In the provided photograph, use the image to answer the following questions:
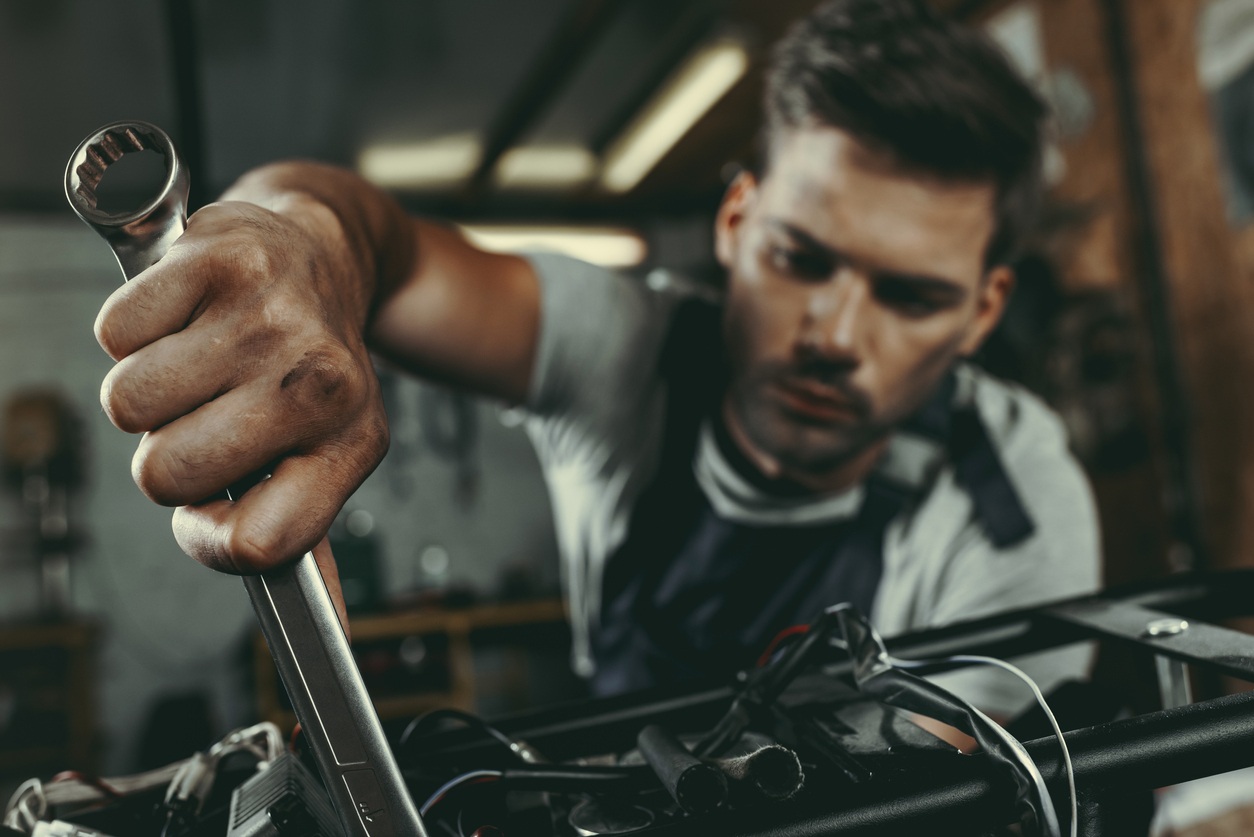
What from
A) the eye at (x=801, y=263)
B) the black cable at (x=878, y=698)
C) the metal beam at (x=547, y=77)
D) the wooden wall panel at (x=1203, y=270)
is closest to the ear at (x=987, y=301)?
the eye at (x=801, y=263)

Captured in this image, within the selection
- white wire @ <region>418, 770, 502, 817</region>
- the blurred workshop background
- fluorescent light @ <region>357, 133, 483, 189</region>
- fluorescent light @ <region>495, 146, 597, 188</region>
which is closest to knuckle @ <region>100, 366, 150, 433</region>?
white wire @ <region>418, 770, 502, 817</region>

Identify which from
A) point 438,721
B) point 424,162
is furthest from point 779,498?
point 424,162

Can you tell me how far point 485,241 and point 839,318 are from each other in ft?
12.3

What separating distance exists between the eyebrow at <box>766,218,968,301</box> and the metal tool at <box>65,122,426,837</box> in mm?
706

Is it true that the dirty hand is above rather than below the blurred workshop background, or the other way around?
above

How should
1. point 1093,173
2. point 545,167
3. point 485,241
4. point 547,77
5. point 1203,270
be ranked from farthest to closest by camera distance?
Answer: 1. point 485,241
2. point 545,167
3. point 547,77
4. point 1093,173
5. point 1203,270

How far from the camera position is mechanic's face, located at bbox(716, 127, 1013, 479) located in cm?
93

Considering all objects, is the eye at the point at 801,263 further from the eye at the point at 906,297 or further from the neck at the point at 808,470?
the neck at the point at 808,470

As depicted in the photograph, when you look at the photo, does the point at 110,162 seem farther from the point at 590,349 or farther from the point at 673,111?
the point at 673,111

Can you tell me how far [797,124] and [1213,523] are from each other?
5.22 ft

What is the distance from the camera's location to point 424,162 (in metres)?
3.87

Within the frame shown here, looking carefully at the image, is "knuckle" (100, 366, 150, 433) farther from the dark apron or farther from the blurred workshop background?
the dark apron

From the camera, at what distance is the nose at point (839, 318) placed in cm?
92

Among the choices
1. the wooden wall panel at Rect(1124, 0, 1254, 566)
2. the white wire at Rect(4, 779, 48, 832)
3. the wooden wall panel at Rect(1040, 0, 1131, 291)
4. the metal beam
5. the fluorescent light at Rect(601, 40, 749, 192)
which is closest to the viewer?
the white wire at Rect(4, 779, 48, 832)
